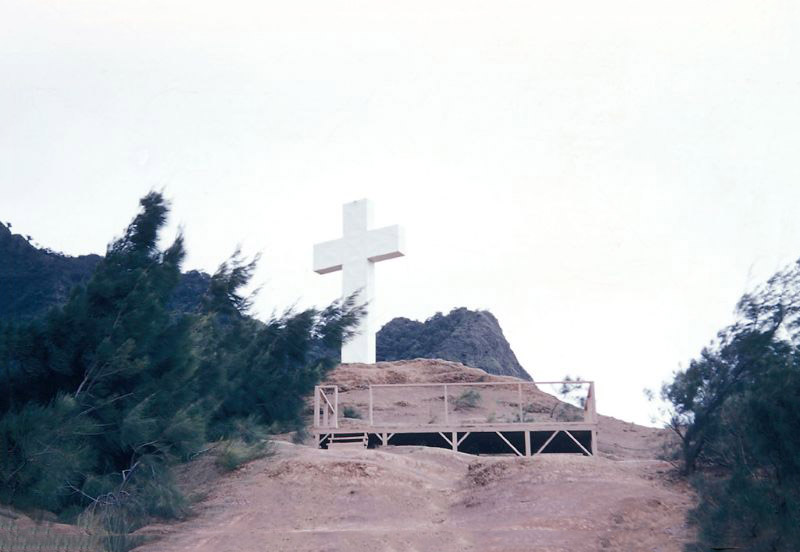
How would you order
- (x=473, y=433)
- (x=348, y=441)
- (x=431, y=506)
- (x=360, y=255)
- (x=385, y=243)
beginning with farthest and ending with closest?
(x=360, y=255) → (x=385, y=243) → (x=473, y=433) → (x=348, y=441) → (x=431, y=506)

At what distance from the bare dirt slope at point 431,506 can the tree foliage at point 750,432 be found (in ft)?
3.05

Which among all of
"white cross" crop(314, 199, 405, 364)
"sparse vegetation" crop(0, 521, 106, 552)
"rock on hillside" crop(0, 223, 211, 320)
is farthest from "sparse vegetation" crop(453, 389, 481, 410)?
"sparse vegetation" crop(0, 521, 106, 552)

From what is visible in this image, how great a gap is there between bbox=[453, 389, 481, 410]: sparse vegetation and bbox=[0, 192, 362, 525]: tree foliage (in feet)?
44.9

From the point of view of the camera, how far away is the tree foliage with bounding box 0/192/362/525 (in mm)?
13961

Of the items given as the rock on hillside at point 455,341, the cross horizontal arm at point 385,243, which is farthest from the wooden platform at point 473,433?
the rock on hillside at point 455,341

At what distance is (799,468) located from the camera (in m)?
10.4

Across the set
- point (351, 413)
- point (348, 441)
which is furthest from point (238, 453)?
point (351, 413)

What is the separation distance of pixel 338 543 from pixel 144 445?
4.66 metres

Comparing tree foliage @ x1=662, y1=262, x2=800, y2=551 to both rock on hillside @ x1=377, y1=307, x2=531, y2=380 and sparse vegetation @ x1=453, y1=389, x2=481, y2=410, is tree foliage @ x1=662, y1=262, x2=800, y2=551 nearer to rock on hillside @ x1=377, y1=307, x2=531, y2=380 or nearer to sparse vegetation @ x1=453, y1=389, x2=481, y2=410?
sparse vegetation @ x1=453, y1=389, x2=481, y2=410

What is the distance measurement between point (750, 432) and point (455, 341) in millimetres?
38949

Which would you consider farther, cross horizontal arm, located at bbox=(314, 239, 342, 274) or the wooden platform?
cross horizontal arm, located at bbox=(314, 239, 342, 274)

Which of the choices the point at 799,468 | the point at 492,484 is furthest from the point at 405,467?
the point at 799,468

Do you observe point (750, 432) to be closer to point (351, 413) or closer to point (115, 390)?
point (115, 390)

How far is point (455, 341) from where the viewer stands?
50125 mm
